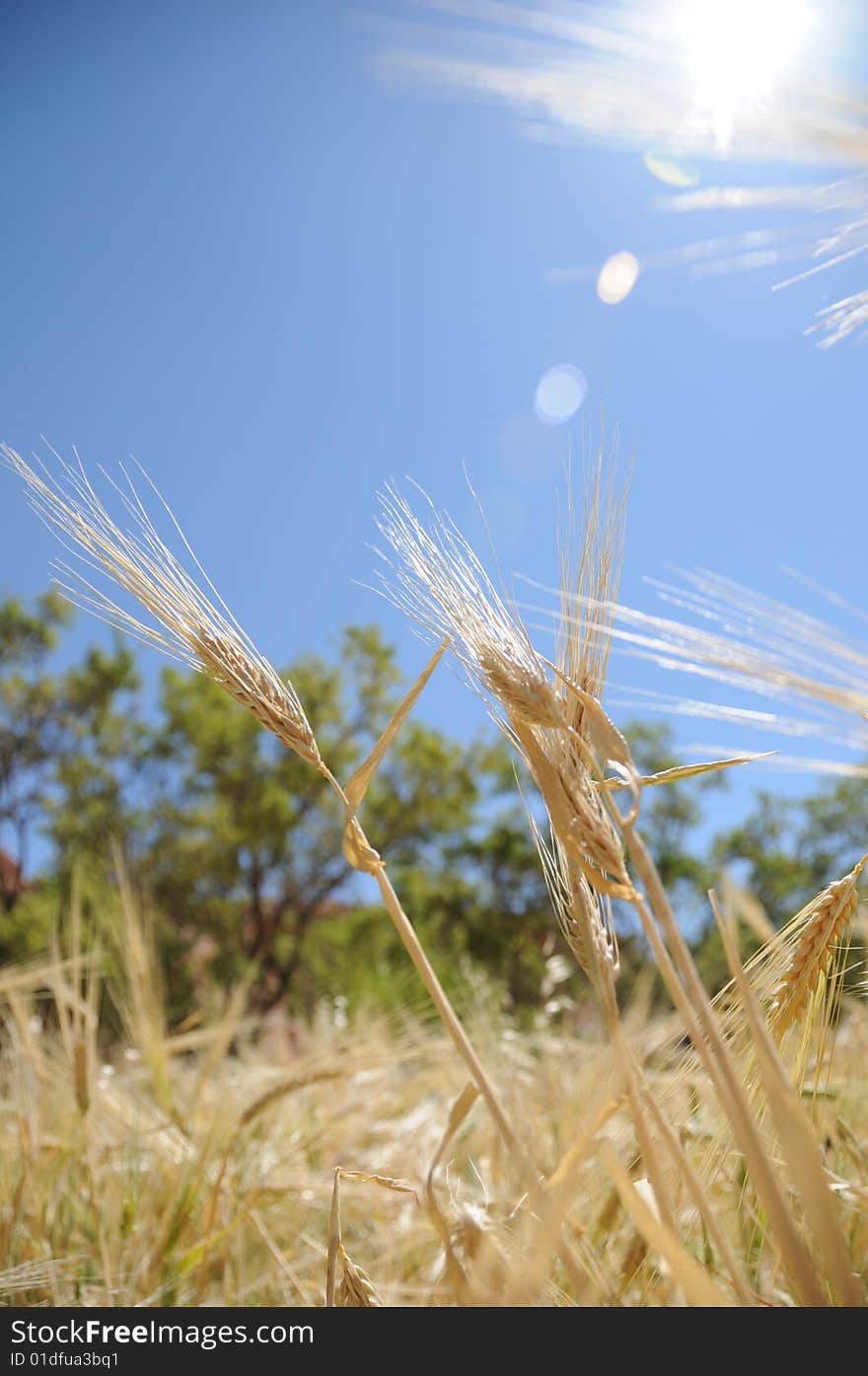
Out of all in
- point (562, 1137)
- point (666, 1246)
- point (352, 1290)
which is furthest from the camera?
point (562, 1137)

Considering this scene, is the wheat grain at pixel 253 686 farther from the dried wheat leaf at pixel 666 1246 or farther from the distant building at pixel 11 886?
the distant building at pixel 11 886

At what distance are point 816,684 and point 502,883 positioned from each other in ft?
46.1

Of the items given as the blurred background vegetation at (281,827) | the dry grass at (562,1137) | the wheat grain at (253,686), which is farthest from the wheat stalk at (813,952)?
the blurred background vegetation at (281,827)

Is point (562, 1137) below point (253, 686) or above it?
below

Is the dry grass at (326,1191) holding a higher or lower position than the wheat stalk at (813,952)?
lower

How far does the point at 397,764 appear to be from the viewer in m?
13.4

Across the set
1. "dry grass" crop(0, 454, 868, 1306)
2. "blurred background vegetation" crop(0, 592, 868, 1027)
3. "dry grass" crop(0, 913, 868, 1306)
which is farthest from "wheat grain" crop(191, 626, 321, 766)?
"blurred background vegetation" crop(0, 592, 868, 1027)

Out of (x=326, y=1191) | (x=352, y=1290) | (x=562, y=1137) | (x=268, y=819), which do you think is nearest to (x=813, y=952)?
(x=352, y=1290)

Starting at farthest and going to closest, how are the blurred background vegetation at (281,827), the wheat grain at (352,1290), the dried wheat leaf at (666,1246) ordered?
the blurred background vegetation at (281,827), the wheat grain at (352,1290), the dried wheat leaf at (666,1246)

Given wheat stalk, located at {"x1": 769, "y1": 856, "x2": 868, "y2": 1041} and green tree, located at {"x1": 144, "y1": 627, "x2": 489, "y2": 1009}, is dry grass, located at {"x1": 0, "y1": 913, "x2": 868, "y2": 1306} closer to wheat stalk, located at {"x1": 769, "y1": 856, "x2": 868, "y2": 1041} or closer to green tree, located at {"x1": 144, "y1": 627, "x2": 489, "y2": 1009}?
wheat stalk, located at {"x1": 769, "y1": 856, "x2": 868, "y2": 1041}

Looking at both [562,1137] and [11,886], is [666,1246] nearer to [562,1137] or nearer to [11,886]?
[562,1137]

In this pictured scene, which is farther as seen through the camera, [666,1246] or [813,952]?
[813,952]
